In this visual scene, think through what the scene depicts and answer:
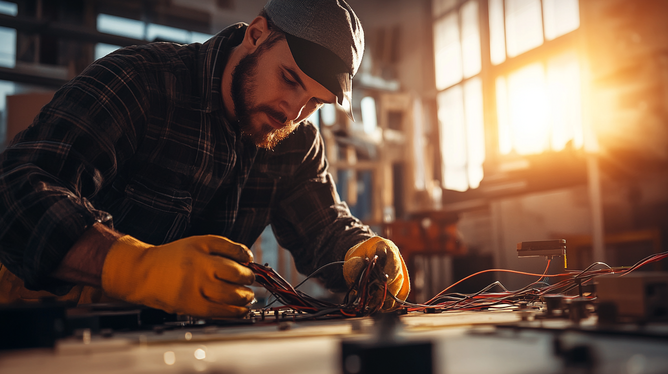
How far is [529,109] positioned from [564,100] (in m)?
0.49

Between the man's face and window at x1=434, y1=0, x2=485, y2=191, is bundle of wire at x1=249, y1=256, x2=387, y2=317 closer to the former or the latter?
the man's face

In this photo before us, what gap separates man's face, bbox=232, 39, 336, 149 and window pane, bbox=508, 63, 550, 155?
4.13 metres

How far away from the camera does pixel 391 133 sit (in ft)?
20.8

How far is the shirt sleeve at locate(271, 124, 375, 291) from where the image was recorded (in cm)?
151

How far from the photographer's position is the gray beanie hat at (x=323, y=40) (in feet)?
4.21

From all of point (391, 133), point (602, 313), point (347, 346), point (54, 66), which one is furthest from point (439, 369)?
point (391, 133)

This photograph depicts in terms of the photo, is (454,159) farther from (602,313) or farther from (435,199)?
(602,313)

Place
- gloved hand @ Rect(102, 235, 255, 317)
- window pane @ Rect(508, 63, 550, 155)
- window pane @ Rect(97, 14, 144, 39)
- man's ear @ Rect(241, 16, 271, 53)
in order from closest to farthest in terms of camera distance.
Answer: gloved hand @ Rect(102, 235, 255, 317) → man's ear @ Rect(241, 16, 271, 53) → window pane @ Rect(97, 14, 144, 39) → window pane @ Rect(508, 63, 550, 155)

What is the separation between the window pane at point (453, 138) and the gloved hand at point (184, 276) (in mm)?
5698

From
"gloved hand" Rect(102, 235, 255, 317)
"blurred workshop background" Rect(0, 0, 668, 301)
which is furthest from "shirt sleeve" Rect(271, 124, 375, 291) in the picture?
"blurred workshop background" Rect(0, 0, 668, 301)

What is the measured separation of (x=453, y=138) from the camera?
657 cm

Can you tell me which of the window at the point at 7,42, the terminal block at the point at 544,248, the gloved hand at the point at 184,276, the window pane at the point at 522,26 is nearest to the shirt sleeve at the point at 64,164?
the gloved hand at the point at 184,276

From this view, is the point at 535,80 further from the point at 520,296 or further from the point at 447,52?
the point at 520,296

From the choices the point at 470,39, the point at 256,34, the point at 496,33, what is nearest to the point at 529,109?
the point at 496,33
